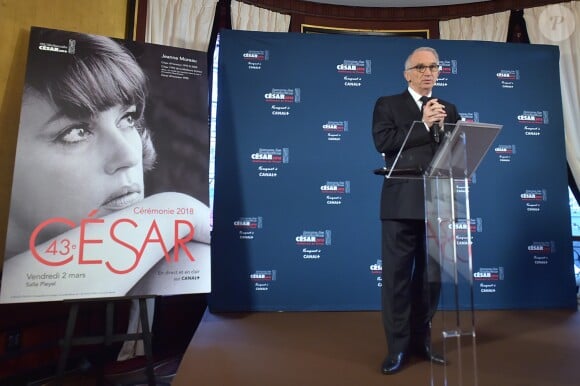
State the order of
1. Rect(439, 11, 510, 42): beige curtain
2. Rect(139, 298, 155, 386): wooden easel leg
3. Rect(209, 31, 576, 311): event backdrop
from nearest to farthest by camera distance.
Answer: Rect(139, 298, 155, 386): wooden easel leg → Rect(209, 31, 576, 311): event backdrop → Rect(439, 11, 510, 42): beige curtain

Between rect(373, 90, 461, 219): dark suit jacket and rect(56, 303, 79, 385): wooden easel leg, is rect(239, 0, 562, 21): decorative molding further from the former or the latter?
rect(56, 303, 79, 385): wooden easel leg

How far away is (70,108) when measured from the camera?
2.23 meters

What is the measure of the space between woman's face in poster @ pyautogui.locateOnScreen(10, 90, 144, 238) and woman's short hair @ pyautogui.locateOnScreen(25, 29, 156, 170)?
0.19 feet

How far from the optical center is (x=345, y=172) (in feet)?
10.8

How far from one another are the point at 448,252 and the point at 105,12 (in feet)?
9.93

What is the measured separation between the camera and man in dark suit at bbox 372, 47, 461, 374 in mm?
1831

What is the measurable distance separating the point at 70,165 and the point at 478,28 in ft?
12.8

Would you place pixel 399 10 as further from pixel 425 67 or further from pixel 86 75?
pixel 86 75

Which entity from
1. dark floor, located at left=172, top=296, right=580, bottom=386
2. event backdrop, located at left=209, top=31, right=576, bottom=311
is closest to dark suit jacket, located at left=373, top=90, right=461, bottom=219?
dark floor, located at left=172, top=296, right=580, bottom=386

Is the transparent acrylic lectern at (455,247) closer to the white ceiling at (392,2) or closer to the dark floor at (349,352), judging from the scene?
the dark floor at (349,352)

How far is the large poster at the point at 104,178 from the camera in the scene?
208cm

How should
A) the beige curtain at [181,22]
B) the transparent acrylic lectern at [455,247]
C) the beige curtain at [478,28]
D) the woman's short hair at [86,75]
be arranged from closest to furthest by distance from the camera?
the transparent acrylic lectern at [455,247]
the woman's short hair at [86,75]
the beige curtain at [181,22]
the beige curtain at [478,28]

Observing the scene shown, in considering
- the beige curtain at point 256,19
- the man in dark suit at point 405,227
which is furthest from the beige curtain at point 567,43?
the man in dark suit at point 405,227

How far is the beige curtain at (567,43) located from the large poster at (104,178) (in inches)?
133
